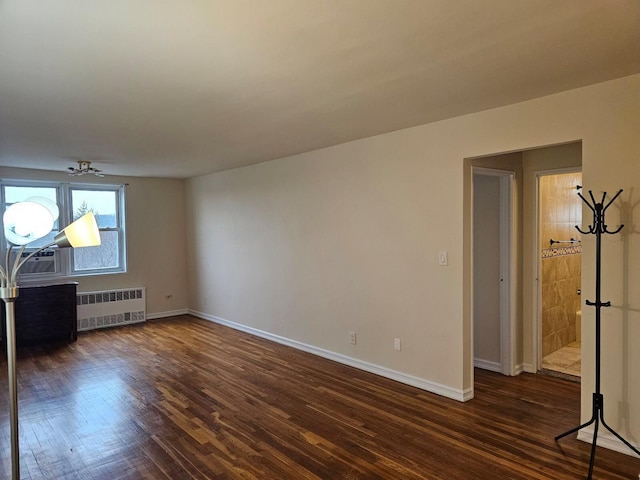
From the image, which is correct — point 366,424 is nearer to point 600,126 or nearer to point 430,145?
point 430,145

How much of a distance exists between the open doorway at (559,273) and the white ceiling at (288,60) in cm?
199

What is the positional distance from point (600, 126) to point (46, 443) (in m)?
4.34

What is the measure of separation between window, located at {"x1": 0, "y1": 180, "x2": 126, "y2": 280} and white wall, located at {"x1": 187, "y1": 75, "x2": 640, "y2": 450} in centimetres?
180

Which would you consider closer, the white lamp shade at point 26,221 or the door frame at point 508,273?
the white lamp shade at point 26,221

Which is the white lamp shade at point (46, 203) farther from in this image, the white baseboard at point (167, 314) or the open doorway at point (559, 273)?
the white baseboard at point (167, 314)

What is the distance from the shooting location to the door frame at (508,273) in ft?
13.5

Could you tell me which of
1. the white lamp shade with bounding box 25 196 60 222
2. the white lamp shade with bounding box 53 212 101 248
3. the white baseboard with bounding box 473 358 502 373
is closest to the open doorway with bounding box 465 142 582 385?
the white baseboard with bounding box 473 358 502 373

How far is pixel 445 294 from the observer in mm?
3631

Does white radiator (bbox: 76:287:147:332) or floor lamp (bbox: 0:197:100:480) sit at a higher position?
floor lamp (bbox: 0:197:100:480)

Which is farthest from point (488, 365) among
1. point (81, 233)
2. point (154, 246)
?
point (154, 246)

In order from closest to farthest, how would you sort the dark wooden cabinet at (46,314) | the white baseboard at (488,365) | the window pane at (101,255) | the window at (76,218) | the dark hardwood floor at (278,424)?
the dark hardwood floor at (278,424), the white baseboard at (488,365), the dark wooden cabinet at (46,314), the window at (76,218), the window pane at (101,255)

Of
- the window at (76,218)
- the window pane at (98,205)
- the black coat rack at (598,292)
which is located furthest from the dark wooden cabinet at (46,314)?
the black coat rack at (598,292)

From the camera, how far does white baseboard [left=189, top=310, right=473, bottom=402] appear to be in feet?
11.8

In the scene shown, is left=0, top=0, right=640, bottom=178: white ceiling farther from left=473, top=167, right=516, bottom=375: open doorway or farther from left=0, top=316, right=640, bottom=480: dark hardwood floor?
left=0, top=316, right=640, bottom=480: dark hardwood floor
